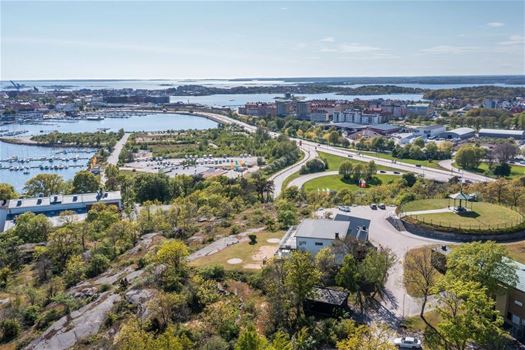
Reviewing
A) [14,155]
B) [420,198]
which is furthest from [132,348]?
[14,155]

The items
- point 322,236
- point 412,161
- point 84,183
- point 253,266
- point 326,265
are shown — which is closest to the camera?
point 326,265

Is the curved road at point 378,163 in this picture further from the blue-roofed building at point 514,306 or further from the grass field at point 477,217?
the blue-roofed building at point 514,306

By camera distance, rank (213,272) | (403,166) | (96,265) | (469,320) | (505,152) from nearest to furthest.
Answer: (469,320), (213,272), (96,265), (505,152), (403,166)

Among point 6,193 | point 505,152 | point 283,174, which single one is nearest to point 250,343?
point 6,193

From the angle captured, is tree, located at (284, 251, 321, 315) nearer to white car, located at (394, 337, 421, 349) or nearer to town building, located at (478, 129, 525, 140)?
white car, located at (394, 337, 421, 349)

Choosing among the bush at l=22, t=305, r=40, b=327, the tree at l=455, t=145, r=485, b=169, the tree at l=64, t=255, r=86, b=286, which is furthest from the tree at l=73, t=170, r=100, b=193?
the tree at l=455, t=145, r=485, b=169

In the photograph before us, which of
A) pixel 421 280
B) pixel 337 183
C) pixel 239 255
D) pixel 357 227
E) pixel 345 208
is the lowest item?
pixel 337 183

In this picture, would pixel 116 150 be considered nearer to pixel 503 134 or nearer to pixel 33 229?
pixel 33 229
